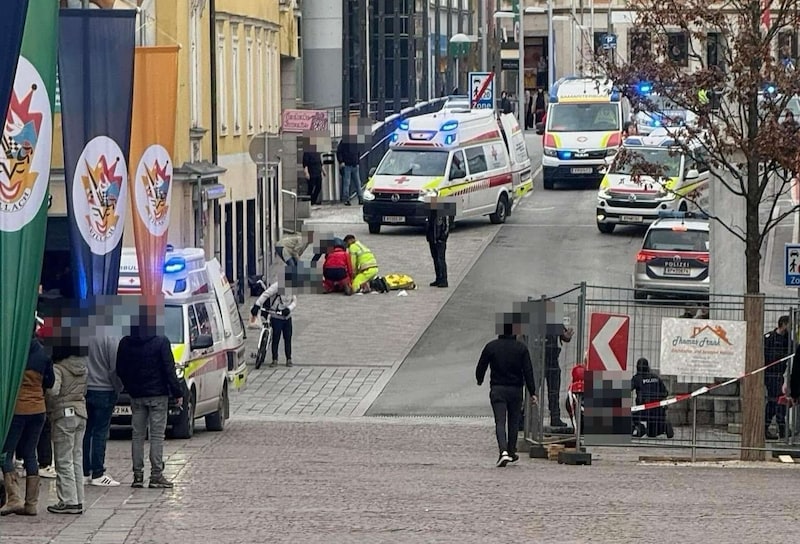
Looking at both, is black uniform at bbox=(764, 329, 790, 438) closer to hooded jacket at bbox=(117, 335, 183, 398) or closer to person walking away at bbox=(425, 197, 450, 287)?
hooded jacket at bbox=(117, 335, 183, 398)

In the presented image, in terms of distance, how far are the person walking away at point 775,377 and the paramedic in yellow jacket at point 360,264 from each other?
16728 mm

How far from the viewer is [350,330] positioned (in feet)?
107

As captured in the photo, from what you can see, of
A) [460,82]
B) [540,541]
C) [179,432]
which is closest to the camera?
[540,541]

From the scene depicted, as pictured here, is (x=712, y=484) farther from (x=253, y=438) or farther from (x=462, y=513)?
(x=253, y=438)

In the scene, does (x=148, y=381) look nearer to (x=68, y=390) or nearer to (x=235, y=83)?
(x=68, y=390)

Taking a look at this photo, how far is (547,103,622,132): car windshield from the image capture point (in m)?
52.0

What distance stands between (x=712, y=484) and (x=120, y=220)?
19.8 ft

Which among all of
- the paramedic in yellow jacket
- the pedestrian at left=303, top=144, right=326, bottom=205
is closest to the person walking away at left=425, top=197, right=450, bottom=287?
the paramedic in yellow jacket

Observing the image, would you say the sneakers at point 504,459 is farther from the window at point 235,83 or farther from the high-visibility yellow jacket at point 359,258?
the window at point 235,83

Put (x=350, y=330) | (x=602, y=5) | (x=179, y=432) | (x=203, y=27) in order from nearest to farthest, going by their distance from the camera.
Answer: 1. (x=179, y=432)
2. (x=350, y=330)
3. (x=203, y=27)
4. (x=602, y=5)

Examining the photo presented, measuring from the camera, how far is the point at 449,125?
4359 centimetres

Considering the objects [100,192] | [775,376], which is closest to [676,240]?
[775,376]

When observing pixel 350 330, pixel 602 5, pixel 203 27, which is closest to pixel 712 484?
pixel 350 330

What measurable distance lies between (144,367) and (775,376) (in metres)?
7.59
